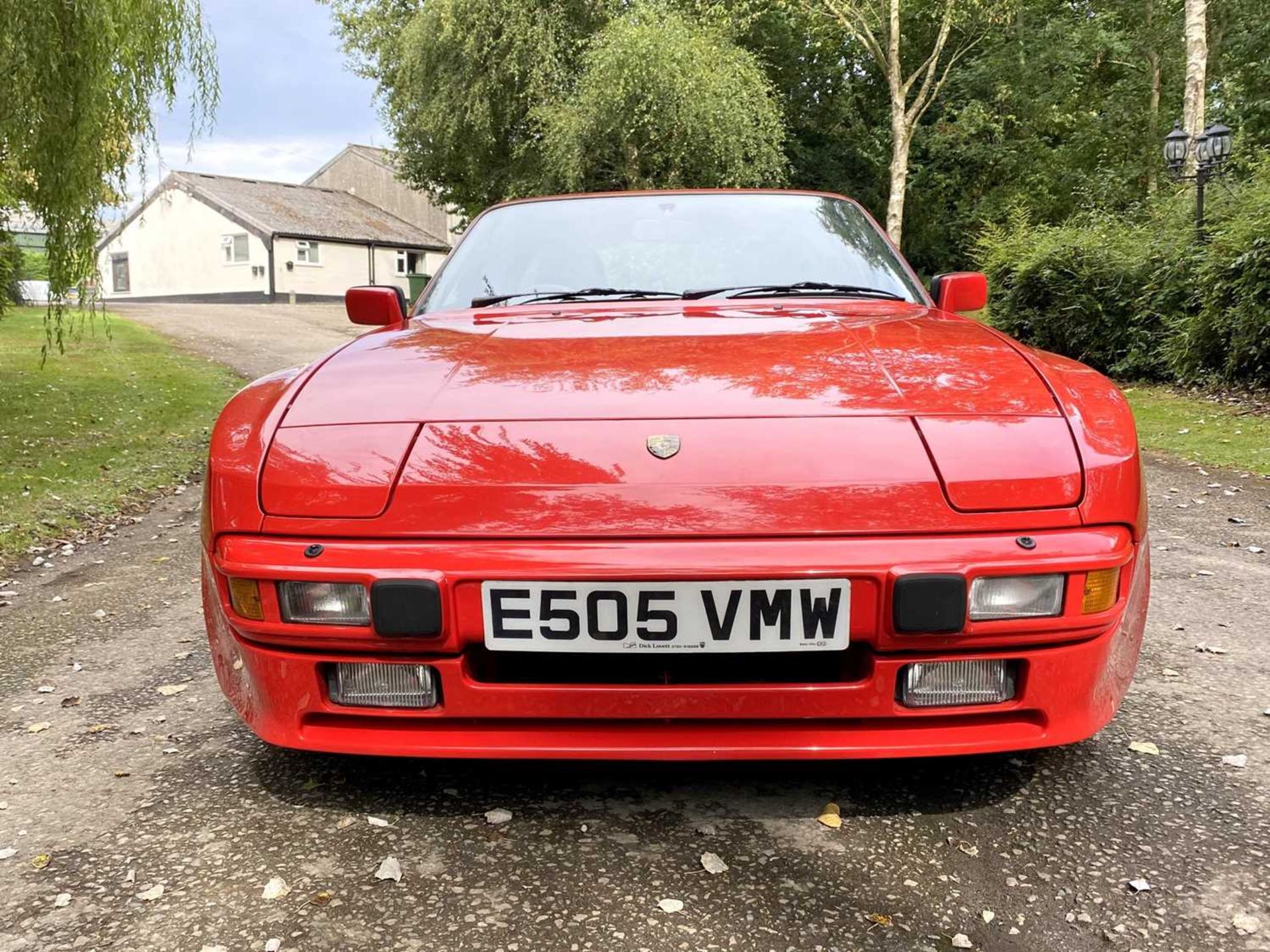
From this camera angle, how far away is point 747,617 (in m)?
1.59

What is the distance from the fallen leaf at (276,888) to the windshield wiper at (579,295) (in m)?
1.61

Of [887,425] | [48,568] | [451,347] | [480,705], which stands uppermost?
[451,347]

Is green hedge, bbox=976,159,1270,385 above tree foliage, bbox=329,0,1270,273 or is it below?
below

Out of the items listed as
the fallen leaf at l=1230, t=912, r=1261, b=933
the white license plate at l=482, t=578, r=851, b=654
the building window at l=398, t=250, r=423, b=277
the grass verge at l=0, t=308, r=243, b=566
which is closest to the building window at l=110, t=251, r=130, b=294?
the building window at l=398, t=250, r=423, b=277

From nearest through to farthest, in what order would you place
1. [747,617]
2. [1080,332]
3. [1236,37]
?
1. [747,617]
2. [1080,332]
3. [1236,37]

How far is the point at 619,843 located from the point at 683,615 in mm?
501

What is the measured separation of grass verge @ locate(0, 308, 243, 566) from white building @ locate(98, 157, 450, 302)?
18923 millimetres

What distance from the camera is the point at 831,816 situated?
6.10 feet

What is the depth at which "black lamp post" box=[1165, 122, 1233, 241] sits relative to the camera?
33.1 feet

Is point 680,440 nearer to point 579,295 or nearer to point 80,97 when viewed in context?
point 579,295

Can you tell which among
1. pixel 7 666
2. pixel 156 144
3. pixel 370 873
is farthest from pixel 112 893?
pixel 156 144

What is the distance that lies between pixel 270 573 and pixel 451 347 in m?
0.77

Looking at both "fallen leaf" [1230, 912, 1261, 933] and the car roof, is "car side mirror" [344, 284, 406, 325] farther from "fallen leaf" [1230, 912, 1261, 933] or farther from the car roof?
"fallen leaf" [1230, 912, 1261, 933]

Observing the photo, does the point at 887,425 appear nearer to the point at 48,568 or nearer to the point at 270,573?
the point at 270,573
